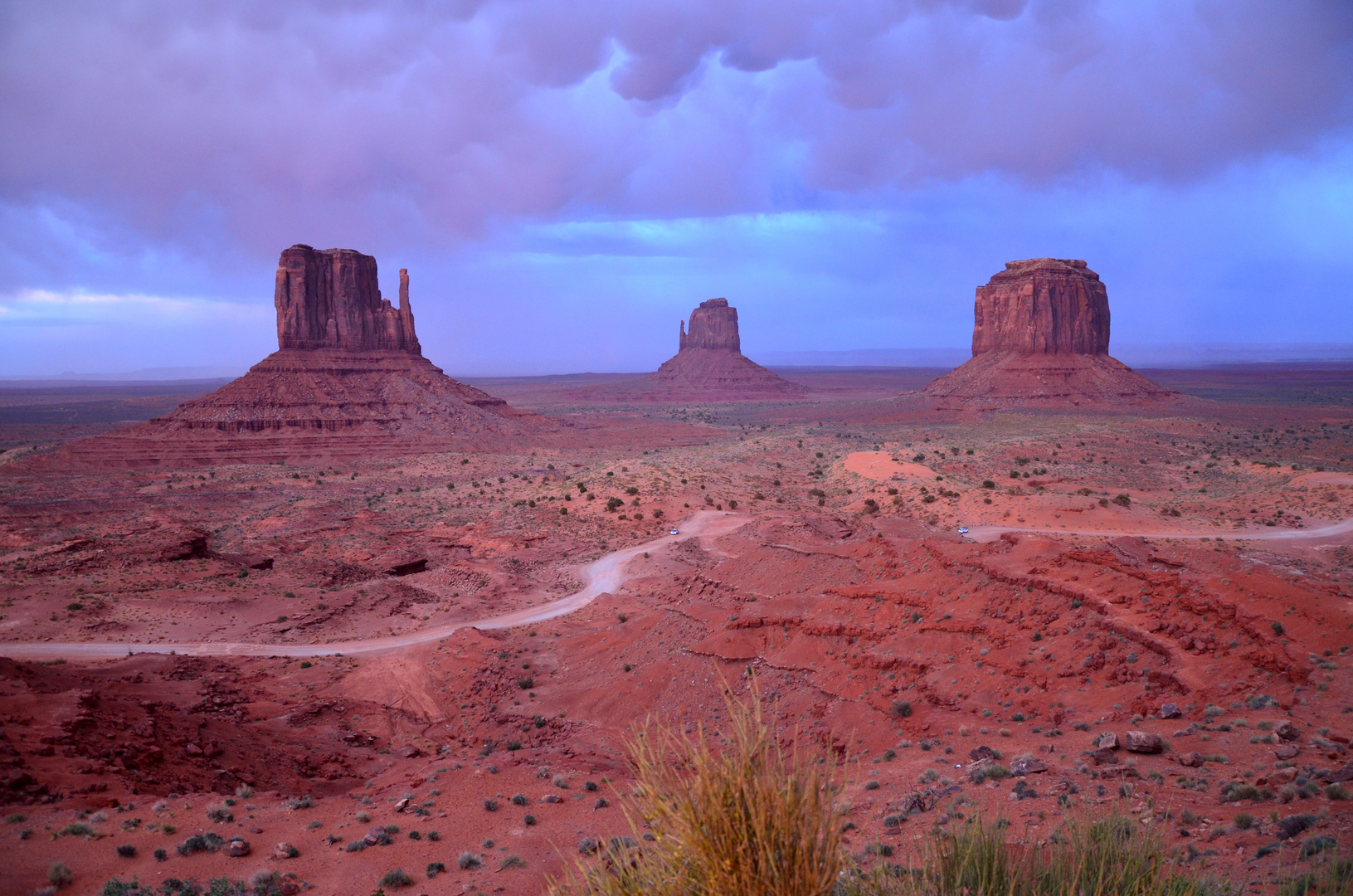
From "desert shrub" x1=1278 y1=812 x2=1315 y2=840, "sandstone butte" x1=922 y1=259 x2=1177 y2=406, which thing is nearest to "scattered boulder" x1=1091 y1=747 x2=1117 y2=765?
"desert shrub" x1=1278 y1=812 x2=1315 y2=840

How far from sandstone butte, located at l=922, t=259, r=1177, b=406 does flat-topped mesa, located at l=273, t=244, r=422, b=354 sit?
71.0 meters

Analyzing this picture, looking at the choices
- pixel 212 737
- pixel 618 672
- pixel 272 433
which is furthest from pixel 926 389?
pixel 212 737

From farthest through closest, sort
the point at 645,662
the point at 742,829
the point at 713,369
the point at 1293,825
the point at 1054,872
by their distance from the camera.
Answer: the point at 713,369, the point at 645,662, the point at 1293,825, the point at 1054,872, the point at 742,829

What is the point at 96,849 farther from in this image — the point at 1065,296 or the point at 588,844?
the point at 1065,296

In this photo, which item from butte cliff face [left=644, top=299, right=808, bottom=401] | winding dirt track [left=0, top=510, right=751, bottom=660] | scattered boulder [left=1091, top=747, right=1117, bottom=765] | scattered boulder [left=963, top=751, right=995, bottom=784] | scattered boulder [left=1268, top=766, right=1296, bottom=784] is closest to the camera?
scattered boulder [left=1268, top=766, right=1296, bottom=784]

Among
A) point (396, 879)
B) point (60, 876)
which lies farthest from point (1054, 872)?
point (60, 876)

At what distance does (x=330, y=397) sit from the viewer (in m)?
79.8

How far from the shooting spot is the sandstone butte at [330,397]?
7144 cm

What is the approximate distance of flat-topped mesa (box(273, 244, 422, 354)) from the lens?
8225 centimetres

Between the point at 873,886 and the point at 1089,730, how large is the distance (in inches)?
369

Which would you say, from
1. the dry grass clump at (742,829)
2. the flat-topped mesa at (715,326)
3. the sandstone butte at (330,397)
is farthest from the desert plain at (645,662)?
the flat-topped mesa at (715,326)

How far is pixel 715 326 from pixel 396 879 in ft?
538

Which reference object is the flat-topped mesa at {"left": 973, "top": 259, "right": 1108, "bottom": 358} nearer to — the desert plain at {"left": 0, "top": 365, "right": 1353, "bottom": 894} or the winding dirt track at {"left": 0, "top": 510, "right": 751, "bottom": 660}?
the desert plain at {"left": 0, "top": 365, "right": 1353, "bottom": 894}

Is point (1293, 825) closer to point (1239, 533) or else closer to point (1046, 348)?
point (1239, 533)
